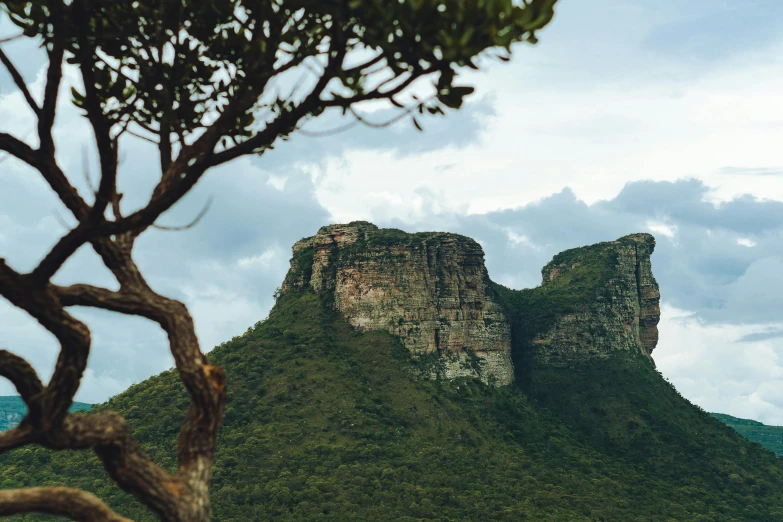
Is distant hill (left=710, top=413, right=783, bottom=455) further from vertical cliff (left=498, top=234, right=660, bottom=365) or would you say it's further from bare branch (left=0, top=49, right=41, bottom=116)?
bare branch (left=0, top=49, right=41, bottom=116)

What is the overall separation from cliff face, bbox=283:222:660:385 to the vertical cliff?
5.1 inches

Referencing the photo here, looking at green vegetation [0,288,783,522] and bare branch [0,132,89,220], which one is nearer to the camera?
bare branch [0,132,89,220]

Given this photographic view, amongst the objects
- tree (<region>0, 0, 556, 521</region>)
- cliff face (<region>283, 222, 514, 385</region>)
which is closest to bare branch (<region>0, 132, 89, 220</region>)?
→ tree (<region>0, 0, 556, 521</region>)

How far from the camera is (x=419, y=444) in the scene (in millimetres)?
67562

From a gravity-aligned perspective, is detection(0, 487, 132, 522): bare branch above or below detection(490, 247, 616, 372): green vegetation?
below

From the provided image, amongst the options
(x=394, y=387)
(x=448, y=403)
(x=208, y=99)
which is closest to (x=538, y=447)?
(x=448, y=403)

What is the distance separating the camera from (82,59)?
31.4 feet

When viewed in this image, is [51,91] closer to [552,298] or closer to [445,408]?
[445,408]

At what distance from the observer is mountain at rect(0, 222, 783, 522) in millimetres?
57375

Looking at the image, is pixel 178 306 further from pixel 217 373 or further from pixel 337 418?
pixel 337 418

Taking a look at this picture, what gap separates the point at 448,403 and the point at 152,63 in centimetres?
6597

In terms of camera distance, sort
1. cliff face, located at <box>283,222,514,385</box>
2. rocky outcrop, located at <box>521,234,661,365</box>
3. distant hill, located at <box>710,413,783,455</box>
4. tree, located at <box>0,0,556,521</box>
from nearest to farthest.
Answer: tree, located at <box>0,0,556,521</box>, cliff face, located at <box>283,222,514,385</box>, rocky outcrop, located at <box>521,234,661,365</box>, distant hill, located at <box>710,413,783,455</box>

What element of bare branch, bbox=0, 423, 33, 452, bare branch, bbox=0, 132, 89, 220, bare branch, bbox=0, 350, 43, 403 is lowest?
bare branch, bbox=0, 423, 33, 452

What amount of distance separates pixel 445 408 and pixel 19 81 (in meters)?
66.9
